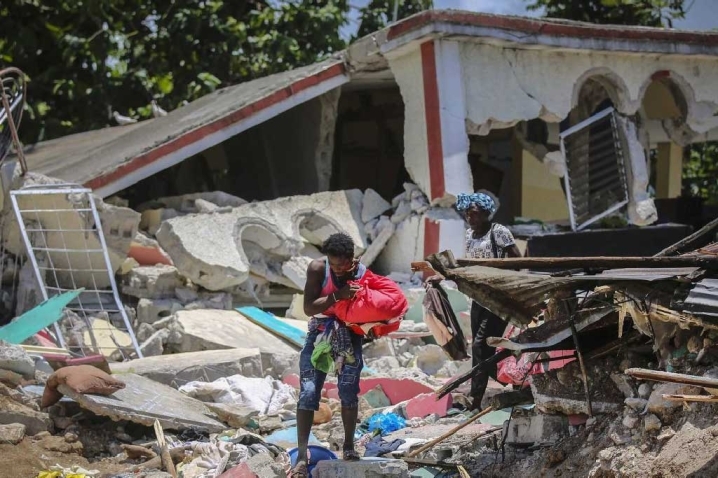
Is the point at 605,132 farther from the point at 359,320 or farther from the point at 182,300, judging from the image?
the point at 359,320

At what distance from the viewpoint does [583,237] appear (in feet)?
37.9

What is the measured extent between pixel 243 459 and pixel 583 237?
603 centimetres

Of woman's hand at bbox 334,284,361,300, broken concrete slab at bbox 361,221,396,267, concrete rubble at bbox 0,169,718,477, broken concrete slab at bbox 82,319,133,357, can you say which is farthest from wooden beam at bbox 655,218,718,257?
broken concrete slab at bbox 361,221,396,267

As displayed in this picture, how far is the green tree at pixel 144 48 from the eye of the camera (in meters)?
19.7

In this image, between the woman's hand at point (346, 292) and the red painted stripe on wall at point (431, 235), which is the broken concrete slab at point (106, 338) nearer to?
the red painted stripe on wall at point (431, 235)

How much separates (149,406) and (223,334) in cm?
229

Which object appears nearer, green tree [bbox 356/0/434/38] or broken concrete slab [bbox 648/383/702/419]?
broken concrete slab [bbox 648/383/702/419]

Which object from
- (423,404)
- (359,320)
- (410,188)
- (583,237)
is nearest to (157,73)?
(410,188)

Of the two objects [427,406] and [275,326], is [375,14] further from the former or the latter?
[427,406]

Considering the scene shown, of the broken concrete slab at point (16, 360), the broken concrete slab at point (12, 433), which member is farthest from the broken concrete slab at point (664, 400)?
the broken concrete slab at point (16, 360)

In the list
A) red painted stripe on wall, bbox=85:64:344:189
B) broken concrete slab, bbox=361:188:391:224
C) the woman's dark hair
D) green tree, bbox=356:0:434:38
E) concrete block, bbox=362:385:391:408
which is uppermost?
green tree, bbox=356:0:434:38

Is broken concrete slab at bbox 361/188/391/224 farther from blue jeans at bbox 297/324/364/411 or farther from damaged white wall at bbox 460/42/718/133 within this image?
blue jeans at bbox 297/324/364/411

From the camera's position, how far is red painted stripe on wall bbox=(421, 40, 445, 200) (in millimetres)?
11352

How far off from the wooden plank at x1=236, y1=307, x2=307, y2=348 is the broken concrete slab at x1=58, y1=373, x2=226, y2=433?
198 cm
